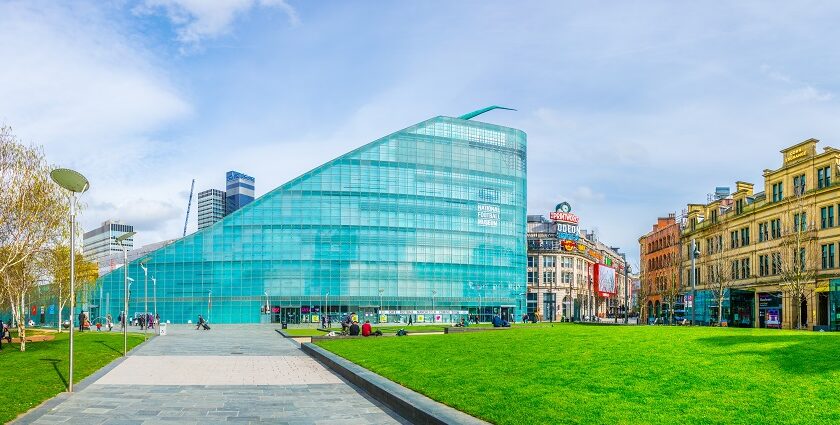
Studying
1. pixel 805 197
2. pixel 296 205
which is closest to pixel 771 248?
pixel 805 197

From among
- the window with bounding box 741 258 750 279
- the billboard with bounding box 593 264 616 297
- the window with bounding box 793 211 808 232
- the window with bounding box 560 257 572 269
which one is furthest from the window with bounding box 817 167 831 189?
the window with bounding box 560 257 572 269

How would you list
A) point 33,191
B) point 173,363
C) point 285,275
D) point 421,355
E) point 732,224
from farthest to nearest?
point 285,275 < point 732,224 < point 33,191 < point 173,363 < point 421,355

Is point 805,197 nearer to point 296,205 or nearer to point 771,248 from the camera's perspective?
point 771,248

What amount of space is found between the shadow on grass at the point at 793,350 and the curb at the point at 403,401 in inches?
260

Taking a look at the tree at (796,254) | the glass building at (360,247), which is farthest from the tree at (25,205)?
the glass building at (360,247)

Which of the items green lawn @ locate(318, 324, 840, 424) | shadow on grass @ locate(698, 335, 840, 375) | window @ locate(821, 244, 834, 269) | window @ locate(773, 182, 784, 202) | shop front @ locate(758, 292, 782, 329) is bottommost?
shop front @ locate(758, 292, 782, 329)

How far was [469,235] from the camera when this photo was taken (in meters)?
126

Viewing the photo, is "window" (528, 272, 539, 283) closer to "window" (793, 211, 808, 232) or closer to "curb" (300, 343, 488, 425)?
"window" (793, 211, 808, 232)

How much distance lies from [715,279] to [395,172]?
188ft

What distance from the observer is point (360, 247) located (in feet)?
392

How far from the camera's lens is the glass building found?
382 feet

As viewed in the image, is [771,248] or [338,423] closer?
[338,423]

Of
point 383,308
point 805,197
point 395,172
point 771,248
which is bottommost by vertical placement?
point 383,308

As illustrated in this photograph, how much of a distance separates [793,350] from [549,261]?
466 ft
